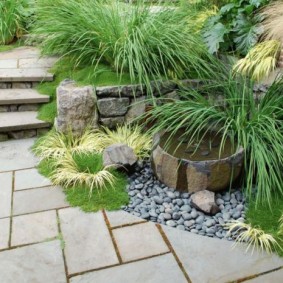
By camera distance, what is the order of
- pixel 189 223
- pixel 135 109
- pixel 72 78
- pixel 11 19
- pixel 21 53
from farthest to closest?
pixel 11 19 < pixel 21 53 < pixel 72 78 < pixel 135 109 < pixel 189 223

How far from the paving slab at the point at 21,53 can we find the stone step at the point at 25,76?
19.1 inches

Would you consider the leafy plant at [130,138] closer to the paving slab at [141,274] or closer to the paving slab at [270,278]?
the paving slab at [141,274]

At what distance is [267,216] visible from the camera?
208 centimetres

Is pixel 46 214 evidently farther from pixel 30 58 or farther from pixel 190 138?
pixel 30 58

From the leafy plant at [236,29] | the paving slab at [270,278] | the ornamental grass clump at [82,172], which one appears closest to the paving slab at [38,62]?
the ornamental grass clump at [82,172]

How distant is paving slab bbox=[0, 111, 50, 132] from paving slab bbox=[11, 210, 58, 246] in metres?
1.08

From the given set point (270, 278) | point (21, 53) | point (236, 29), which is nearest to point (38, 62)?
point (21, 53)

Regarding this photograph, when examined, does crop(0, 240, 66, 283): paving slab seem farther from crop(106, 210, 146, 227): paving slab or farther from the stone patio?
crop(106, 210, 146, 227): paving slab

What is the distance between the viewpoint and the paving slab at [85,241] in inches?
69.6

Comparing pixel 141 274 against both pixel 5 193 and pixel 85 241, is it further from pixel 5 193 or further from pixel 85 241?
pixel 5 193

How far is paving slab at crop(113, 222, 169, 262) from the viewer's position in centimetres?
183

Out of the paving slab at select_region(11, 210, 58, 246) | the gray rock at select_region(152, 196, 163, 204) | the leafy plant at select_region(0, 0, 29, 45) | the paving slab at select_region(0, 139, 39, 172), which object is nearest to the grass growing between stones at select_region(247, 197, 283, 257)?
the gray rock at select_region(152, 196, 163, 204)

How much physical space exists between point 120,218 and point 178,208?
1.21 feet

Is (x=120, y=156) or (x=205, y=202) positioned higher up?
(x=120, y=156)
